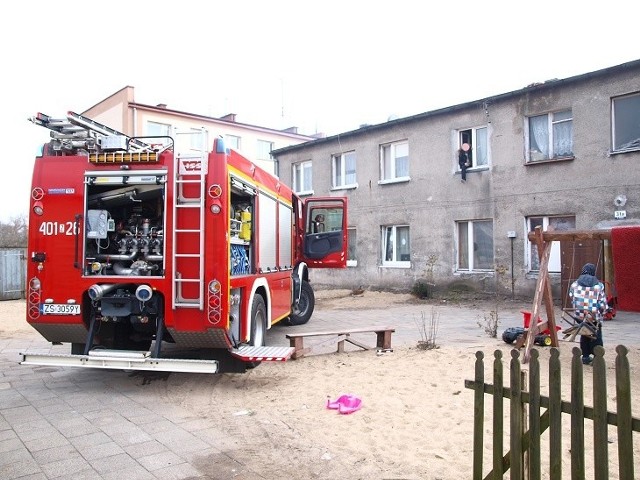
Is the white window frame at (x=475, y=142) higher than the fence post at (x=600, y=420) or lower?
higher

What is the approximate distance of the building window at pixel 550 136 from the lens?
14.9 meters

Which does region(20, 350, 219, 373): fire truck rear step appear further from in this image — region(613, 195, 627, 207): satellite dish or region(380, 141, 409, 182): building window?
region(380, 141, 409, 182): building window

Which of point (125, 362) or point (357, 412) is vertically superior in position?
point (125, 362)

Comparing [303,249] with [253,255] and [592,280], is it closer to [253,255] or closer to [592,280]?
[253,255]

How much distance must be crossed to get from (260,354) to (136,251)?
2047 millimetres

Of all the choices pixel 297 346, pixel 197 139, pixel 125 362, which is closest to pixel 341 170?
pixel 297 346

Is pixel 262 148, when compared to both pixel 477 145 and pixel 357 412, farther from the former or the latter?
pixel 357 412

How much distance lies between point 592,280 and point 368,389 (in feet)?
12.7

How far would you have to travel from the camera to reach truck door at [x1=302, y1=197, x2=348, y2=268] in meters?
12.9

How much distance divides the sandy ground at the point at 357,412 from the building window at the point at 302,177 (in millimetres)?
15132

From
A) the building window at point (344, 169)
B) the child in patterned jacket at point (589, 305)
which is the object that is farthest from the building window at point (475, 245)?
the child in patterned jacket at point (589, 305)

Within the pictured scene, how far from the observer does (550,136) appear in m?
15.2

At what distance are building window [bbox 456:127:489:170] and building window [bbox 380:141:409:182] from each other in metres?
2.43

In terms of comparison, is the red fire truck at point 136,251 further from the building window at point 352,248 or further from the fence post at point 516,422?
the building window at point 352,248
